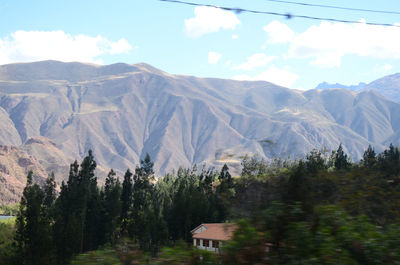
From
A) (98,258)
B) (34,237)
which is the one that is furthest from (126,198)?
(98,258)

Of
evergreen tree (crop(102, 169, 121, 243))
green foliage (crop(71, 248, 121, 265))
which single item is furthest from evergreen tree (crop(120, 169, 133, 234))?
green foliage (crop(71, 248, 121, 265))

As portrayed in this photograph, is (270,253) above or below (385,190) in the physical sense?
below

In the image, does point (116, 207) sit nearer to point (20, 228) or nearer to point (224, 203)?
point (20, 228)

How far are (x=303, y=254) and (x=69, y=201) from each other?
→ 200ft

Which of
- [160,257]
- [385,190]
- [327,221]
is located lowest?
[160,257]

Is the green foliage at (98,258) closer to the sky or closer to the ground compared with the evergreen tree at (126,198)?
closer to the ground

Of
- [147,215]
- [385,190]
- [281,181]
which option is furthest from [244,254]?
[147,215]

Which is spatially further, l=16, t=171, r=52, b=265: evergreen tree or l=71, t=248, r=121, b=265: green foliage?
l=16, t=171, r=52, b=265: evergreen tree

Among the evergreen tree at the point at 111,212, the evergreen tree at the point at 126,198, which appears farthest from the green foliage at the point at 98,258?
the evergreen tree at the point at 126,198

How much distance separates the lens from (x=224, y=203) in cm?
607

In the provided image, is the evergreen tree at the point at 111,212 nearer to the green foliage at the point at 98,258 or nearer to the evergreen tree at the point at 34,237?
the evergreen tree at the point at 34,237

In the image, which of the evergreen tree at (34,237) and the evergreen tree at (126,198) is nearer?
the evergreen tree at (34,237)

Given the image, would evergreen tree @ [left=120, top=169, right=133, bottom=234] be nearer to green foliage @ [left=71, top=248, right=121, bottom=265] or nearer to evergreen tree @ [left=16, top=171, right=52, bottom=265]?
evergreen tree @ [left=16, top=171, right=52, bottom=265]

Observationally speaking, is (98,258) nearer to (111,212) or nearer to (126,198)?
(111,212)
